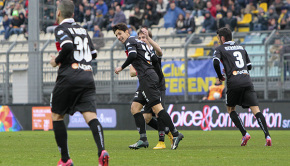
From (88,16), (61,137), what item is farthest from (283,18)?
(61,137)

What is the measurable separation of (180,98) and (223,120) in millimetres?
1738

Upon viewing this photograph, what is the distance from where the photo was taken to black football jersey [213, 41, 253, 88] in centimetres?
1187

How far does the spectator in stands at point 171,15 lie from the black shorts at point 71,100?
18554 mm

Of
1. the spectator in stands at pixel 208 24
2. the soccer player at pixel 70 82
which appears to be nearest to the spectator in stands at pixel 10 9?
the spectator in stands at pixel 208 24

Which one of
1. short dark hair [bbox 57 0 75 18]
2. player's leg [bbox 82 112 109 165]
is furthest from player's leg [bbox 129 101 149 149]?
short dark hair [bbox 57 0 75 18]

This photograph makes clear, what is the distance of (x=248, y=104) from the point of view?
39.1ft

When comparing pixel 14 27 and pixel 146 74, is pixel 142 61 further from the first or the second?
pixel 14 27

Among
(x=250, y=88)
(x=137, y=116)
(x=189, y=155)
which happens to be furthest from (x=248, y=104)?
(x=189, y=155)

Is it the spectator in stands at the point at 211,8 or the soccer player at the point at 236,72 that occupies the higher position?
the spectator in stands at the point at 211,8

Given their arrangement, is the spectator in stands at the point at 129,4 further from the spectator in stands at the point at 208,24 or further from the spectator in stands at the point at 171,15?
the spectator in stands at the point at 208,24

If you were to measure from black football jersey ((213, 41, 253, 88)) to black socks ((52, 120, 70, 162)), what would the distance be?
505 cm

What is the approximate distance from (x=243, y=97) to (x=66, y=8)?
544 centimetres

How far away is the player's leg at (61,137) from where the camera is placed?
7.34m

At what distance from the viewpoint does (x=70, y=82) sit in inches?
291
